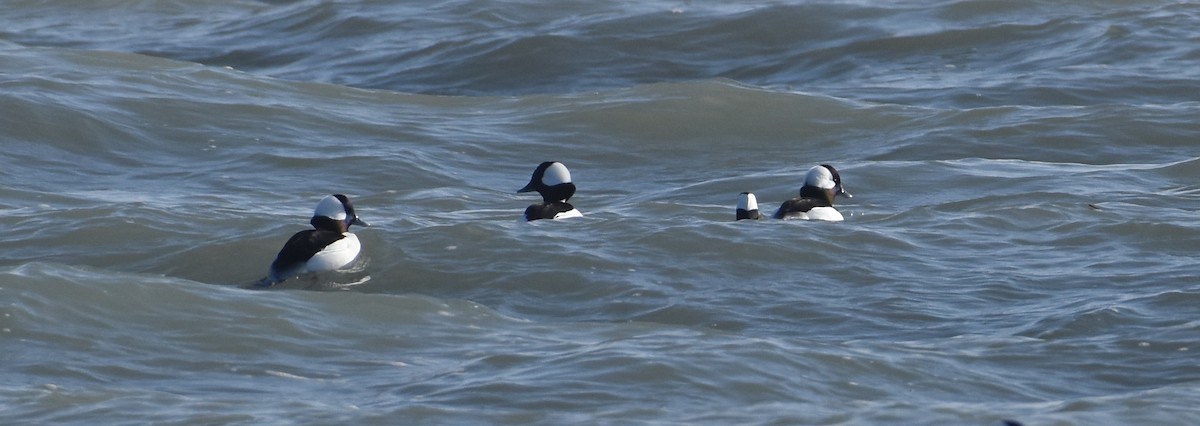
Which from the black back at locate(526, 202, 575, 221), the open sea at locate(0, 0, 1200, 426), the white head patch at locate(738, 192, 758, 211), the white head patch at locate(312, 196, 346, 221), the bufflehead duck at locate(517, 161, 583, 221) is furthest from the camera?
the bufflehead duck at locate(517, 161, 583, 221)

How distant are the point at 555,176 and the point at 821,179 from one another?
200 centimetres

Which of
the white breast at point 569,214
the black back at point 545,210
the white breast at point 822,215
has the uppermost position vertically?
the black back at point 545,210

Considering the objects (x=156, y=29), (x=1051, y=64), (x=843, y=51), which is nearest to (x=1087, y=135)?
(x=1051, y=64)

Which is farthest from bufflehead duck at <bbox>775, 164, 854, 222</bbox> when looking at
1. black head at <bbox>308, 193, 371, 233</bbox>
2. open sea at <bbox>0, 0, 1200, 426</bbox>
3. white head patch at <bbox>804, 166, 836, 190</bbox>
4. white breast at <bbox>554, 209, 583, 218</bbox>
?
black head at <bbox>308, 193, 371, 233</bbox>

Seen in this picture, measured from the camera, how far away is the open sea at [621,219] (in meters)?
8.20

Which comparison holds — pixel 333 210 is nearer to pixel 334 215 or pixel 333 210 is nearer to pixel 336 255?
pixel 334 215

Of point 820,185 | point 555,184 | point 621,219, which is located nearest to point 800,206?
point 820,185

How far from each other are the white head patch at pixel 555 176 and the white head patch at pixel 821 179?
5.96 ft

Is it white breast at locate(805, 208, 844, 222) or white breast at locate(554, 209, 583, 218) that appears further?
white breast at locate(554, 209, 583, 218)

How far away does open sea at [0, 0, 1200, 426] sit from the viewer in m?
8.20

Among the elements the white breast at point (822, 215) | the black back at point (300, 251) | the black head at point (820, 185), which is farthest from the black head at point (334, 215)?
the black head at point (820, 185)

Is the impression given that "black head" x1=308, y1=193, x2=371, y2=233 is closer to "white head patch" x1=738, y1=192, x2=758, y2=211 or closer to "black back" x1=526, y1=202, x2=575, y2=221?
"black back" x1=526, y1=202, x2=575, y2=221

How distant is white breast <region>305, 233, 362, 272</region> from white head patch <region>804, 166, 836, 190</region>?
3.47 m

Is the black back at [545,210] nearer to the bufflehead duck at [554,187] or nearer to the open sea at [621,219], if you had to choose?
the bufflehead duck at [554,187]
